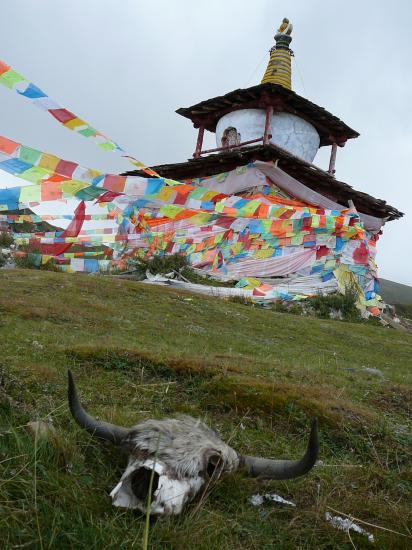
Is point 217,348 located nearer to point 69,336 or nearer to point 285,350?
point 285,350

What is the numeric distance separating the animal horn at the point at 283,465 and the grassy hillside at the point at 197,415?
0.29 feet

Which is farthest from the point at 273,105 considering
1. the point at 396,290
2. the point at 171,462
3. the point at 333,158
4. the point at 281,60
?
the point at 396,290

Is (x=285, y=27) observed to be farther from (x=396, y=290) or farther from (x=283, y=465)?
(x=396, y=290)

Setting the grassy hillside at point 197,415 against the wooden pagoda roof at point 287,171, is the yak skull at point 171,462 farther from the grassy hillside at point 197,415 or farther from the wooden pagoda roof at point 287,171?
the wooden pagoda roof at point 287,171

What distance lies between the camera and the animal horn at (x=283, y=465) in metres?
2.53

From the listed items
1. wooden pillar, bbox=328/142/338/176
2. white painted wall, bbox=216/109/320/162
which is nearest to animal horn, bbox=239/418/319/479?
white painted wall, bbox=216/109/320/162

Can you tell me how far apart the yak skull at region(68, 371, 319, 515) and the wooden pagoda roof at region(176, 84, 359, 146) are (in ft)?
60.1

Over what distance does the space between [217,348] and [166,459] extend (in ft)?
16.0

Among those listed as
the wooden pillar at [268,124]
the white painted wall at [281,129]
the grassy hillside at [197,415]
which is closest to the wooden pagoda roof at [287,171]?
the wooden pillar at [268,124]

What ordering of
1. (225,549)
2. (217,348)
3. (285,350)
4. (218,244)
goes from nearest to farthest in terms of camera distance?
(225,549) < (217,348) < (285,350) < (218,244)

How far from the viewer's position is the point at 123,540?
2.17 m

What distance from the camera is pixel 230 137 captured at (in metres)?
22.2

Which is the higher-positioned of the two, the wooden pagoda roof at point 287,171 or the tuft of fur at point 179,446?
the wooden pagoda roof at point 287,171


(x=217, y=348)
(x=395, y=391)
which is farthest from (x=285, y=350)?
(x=395, y=391)
